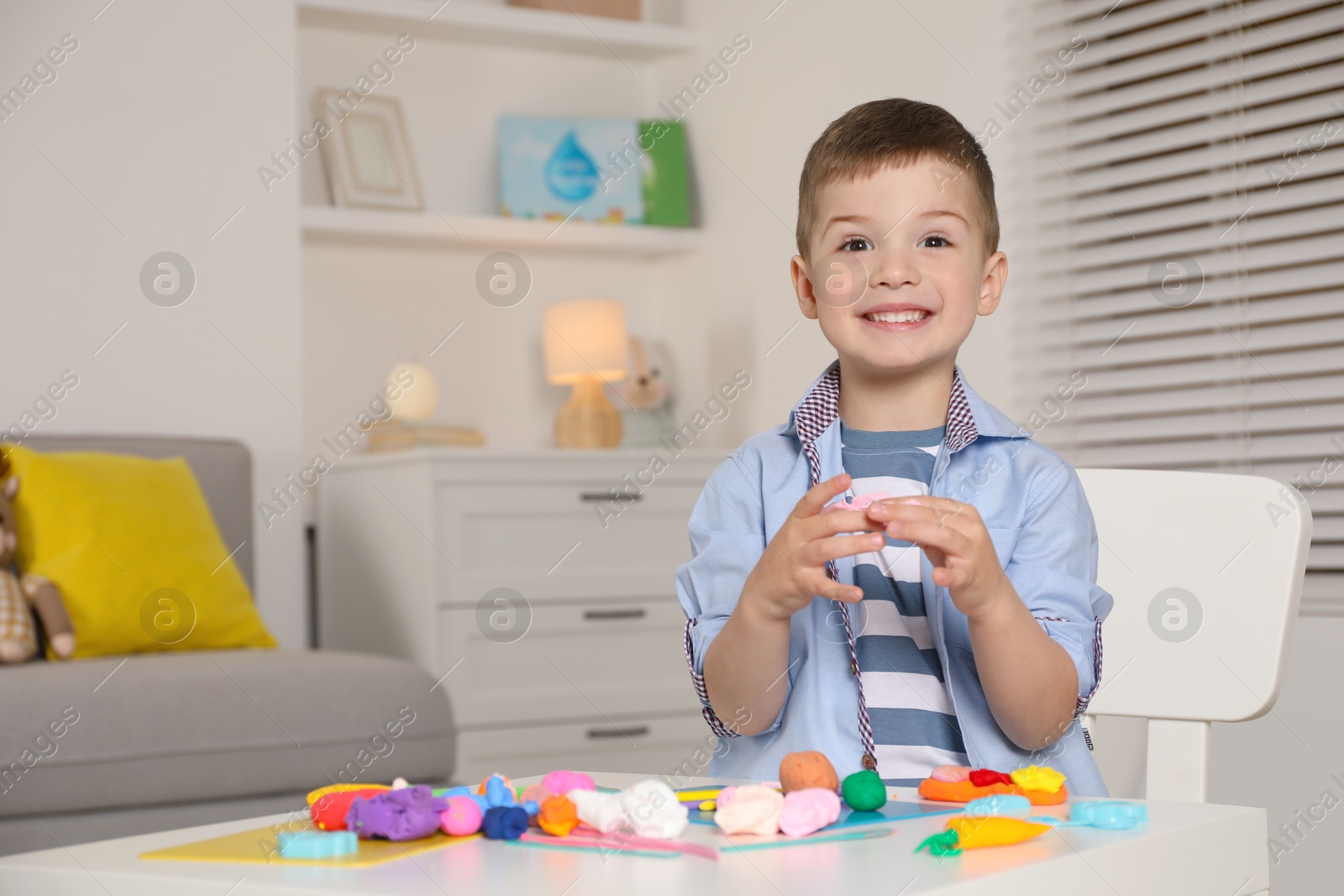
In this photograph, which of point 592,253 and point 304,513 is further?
point 592,253

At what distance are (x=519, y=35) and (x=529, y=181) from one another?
0.39 meters

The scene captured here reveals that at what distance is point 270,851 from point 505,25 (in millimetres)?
3193

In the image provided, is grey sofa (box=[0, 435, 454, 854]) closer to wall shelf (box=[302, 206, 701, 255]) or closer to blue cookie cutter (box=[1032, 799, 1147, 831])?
wall shelf (box=[302, 206, 701, 255])

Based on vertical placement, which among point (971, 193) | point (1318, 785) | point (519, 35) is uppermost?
point (519, 35)

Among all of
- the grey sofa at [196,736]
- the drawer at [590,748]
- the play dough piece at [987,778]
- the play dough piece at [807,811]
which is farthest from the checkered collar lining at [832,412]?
the drawer at [590,748]

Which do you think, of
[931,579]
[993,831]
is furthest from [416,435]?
[993,831]

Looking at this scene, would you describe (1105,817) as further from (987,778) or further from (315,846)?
(315,846)

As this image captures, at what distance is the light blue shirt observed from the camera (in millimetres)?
940

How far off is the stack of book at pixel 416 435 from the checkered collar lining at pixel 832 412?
2063 mm

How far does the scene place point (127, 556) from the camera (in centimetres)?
241

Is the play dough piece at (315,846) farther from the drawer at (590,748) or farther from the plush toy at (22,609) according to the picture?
the drawer at (590,748)

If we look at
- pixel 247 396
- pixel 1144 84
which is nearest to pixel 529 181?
pixel 247 396

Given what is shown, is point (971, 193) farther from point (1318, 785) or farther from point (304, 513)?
point (304, 513)

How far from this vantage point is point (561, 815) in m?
0.65
